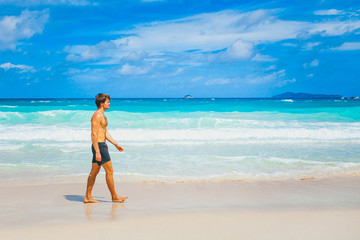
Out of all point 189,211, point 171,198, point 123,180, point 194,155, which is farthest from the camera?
point 194,155

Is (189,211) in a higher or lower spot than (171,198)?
lower

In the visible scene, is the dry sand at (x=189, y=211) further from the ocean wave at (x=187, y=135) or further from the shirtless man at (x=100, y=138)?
the ocean wave at (x=187, y=135)

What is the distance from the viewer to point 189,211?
4.62 m

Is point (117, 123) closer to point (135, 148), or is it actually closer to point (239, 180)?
point (135, 148)

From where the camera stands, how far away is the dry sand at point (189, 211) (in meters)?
3.78

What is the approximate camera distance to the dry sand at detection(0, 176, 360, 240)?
149 inches

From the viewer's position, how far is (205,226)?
3967 mm

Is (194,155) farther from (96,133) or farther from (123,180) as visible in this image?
(96,133)

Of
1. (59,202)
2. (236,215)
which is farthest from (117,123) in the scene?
(236,215)

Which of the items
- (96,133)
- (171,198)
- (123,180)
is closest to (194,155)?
(123,180)

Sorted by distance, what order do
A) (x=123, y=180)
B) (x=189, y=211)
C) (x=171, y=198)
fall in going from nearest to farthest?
(x=189, y=211) → (x=171, y=198) → (x=123, y=180)

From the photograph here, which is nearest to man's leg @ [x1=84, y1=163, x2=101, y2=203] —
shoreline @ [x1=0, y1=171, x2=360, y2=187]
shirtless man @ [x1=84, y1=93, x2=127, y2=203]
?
shirtless man @ [x1=84, y1=93, x2=127, y2=203]

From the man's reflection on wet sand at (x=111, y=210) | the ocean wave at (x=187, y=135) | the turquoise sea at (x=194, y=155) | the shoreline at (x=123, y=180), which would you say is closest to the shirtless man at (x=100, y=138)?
the man's reflection on wet sand at (x=111, y=210)

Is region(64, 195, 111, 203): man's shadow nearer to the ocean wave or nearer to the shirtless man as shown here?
the shirtless man
